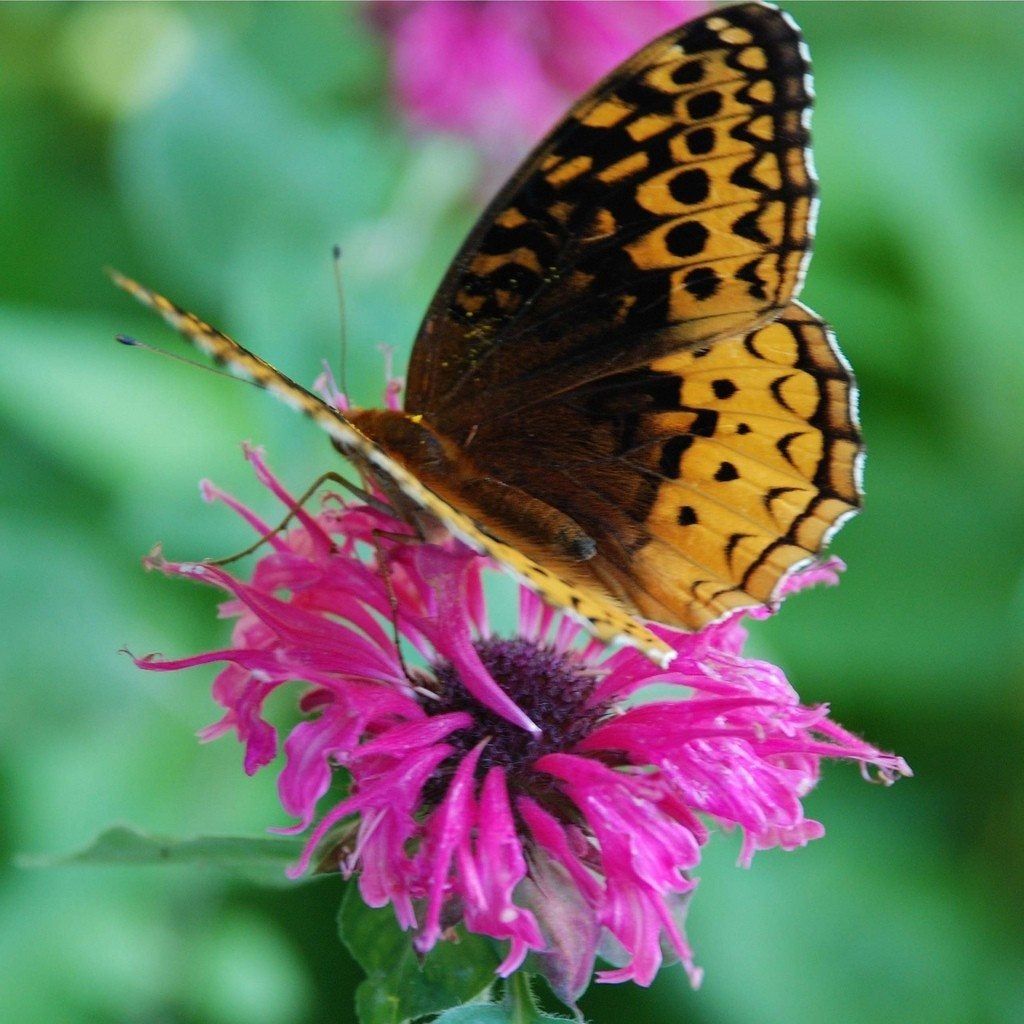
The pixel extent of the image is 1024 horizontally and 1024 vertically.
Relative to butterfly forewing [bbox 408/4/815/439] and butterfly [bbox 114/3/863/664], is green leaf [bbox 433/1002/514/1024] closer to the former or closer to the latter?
butterfly [bbox 114/3/863/664]

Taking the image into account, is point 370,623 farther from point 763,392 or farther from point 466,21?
point 466,21

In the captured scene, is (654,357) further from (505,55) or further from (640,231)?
(505,55)

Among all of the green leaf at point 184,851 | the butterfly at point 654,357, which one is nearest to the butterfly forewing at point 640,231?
the butterfly at point 654,357

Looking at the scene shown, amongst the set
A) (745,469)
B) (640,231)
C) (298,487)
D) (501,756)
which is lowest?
(298,487)

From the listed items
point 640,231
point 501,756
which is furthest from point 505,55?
point 501,756

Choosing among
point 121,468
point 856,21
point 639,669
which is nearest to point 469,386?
point 639,669

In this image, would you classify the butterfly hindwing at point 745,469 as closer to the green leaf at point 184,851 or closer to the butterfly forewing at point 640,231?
the butterfly forewing at point 640,231
